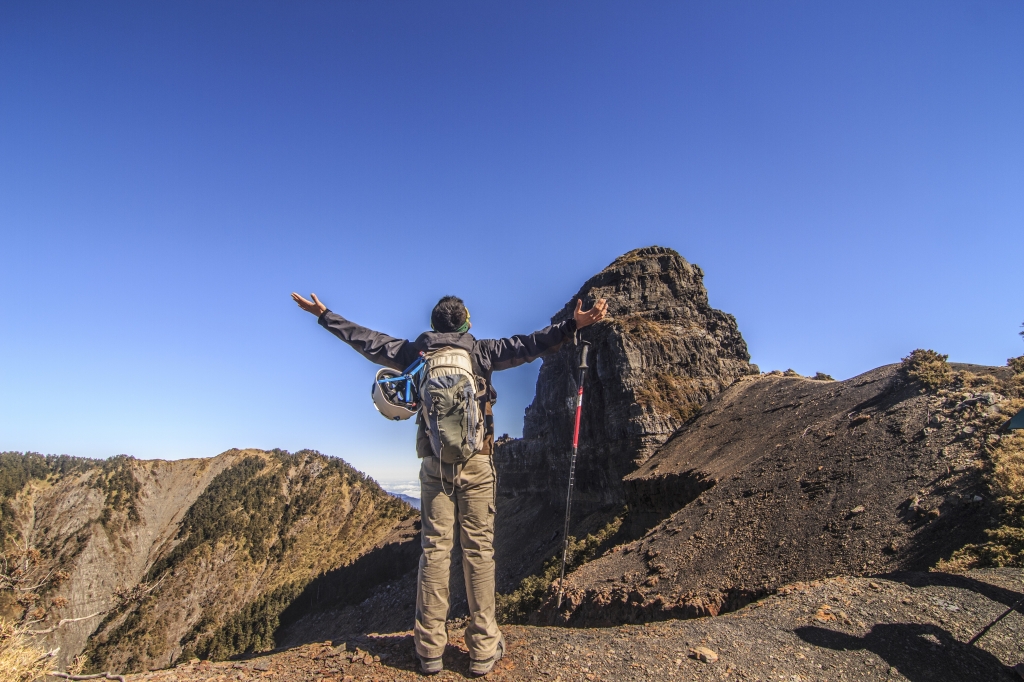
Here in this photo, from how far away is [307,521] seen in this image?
2478 inches

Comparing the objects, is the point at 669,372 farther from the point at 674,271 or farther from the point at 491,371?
the point at 491,371

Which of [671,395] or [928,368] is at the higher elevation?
[671,395]

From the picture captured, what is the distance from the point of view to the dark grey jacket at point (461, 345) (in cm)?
461

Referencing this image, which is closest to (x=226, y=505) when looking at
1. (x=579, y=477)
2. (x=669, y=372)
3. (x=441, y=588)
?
(x=579, y=477)

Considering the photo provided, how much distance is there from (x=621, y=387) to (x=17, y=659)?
1098 inches

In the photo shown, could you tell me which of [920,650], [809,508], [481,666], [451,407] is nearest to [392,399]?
[451,407]

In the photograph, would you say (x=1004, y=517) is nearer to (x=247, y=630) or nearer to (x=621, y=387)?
(x=621, y=387)

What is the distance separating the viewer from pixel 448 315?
4777 mm

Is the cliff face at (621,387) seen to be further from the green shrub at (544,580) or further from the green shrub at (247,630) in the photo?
the green shrub at (247,630)

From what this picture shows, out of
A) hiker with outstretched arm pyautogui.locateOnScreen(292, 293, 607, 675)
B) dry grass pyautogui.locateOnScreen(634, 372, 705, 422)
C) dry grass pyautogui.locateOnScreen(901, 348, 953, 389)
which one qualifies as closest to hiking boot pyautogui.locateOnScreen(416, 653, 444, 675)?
hiker with outstretched arm pyautogui.locateOnScreen(292, 293, 607, 675)

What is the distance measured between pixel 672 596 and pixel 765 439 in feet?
37.4

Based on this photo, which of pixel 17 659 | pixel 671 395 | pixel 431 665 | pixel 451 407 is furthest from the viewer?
pixel 671 395

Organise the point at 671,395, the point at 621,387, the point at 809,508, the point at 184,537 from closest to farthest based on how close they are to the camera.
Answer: the point at 809,508, the point at 621,387, the point at 671,395, the point at 184,537

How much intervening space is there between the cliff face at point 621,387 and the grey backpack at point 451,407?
24525 millimetres
